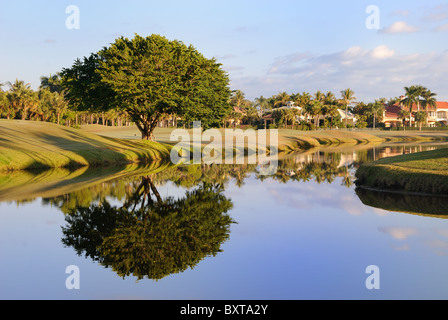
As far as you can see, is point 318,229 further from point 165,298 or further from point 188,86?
point 188,86

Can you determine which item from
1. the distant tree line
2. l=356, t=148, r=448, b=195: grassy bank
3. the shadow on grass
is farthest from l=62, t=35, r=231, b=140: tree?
A: the shadow on grass

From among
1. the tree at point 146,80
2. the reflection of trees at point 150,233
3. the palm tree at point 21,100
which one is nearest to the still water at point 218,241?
the reflection of trees at point 150,233

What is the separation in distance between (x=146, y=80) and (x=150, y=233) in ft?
156

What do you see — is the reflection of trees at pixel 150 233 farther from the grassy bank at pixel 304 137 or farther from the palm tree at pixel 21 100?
the palm tree at pixel 21 100

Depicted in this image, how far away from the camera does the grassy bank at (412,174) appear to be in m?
26.6

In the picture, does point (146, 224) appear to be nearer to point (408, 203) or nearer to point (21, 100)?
point (408, 203)

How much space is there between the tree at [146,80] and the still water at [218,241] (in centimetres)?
3268

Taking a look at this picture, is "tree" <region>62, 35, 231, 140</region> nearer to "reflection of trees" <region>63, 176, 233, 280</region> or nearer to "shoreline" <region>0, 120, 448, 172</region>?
"shoreline" <region>0, 120, 448, 172</region>

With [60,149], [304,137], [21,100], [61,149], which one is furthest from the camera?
[21,100]

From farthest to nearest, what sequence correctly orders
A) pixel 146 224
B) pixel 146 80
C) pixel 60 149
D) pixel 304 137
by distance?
1. pixel 304 137
2. pixel 146 80
3. pixel 60 149
4. pixel 146 224

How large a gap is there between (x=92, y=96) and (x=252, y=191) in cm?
4383

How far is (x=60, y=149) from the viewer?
188 feet

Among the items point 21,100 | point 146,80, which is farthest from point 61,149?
point 21,100

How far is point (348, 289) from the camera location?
11.5 m
